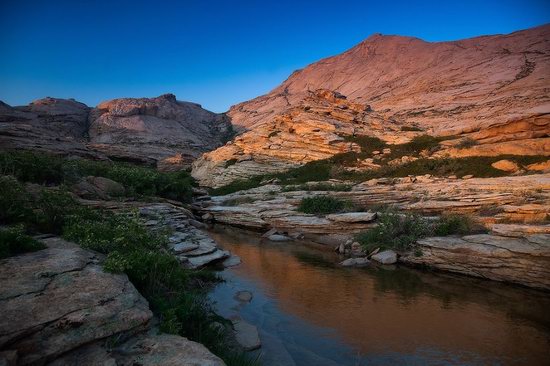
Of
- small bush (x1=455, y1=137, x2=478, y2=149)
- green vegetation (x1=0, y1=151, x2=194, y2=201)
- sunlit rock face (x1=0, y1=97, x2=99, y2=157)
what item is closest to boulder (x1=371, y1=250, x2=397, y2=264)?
green vegetation (x1=0, y1=151, x2=194, y2=201)

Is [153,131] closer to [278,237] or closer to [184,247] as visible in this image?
[278,237]

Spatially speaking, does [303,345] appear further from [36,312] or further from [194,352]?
[36,312]

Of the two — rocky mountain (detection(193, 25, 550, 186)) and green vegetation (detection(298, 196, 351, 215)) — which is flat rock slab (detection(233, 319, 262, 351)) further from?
rocky mountain (detection(193, 25, 550, 186))

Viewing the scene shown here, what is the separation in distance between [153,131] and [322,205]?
61.4m

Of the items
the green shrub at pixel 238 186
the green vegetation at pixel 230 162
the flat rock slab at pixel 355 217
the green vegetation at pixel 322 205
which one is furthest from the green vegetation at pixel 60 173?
Result: the green vegetation at pixel 230 162

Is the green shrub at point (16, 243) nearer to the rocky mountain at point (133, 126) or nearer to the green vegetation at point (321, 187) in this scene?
the green vegetation at point (321, 187)

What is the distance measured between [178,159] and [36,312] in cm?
5594

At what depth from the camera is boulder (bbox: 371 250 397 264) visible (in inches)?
664

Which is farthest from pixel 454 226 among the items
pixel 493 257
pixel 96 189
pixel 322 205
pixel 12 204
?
pixel 96 189

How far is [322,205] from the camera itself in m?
24.8

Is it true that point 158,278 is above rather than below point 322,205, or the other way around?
below

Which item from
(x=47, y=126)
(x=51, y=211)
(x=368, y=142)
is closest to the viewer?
(x=51, y=211)

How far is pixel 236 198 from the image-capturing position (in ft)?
108

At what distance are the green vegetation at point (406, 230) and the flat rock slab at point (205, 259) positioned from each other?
7.94 m
